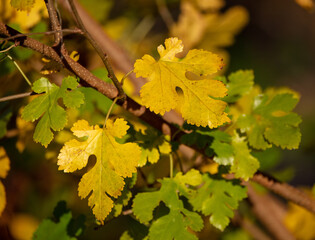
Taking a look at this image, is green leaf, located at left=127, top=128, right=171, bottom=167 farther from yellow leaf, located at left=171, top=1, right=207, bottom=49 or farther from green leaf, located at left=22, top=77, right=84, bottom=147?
yellow leaf, located at left=171, top=1, right=207, bottom=49

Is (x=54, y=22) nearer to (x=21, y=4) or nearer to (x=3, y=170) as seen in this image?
(x=21, y=4)

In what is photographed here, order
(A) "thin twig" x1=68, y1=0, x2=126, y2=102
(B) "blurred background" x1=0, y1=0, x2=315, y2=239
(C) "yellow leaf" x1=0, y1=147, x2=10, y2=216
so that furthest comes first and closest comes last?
1. (B) "blurred background" x1=0, y1=0, x2=315, y2=239
2. (C) "yellow leaf" x1=0, y1=147, x2=10, y2=216
3. (A) "thin twig" x1=68, y1=0, x2=126, y2=102

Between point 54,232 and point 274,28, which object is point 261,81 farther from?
point 54,232

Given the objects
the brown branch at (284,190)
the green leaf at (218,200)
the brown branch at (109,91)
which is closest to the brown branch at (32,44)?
the brown branch at (109,91)

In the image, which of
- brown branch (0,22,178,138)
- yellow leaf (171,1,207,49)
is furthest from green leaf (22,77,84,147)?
yellow leaf (171,1,207,49)

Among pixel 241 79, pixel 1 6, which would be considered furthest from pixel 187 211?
pixel 1 6

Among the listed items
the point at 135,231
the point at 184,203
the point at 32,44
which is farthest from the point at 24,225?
the point at 32,44
